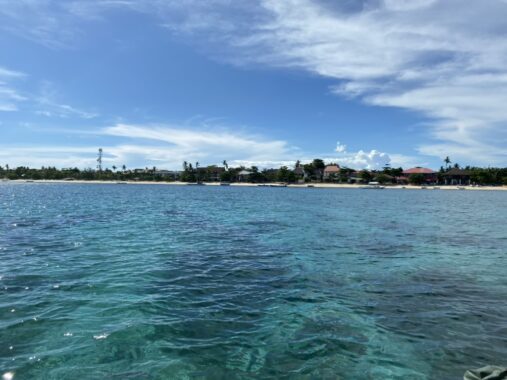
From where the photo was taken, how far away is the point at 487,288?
14.0 metres

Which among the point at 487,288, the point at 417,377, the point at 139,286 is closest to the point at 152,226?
the point at 139,286

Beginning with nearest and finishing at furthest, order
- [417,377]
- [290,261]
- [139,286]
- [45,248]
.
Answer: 1. [417,377]
2. [139,286]
3. [290,261]
4. [45,248]

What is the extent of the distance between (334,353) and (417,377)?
1.70 meters

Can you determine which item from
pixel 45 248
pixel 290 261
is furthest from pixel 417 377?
pixel 45 248

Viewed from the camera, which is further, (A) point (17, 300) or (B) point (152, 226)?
(B) point (152, 226)

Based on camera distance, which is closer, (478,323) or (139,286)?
(478,323)

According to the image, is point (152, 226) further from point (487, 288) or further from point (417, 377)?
point (417, 377)

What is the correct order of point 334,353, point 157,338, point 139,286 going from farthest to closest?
point 139,286, point 157,338, point 334,353

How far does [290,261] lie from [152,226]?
1696 cm

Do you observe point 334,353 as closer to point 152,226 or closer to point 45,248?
point 45,248

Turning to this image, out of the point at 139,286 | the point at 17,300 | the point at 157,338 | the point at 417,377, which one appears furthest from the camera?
the point at 139,286

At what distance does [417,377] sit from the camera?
7.41 metres

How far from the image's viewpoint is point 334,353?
828 centimetres

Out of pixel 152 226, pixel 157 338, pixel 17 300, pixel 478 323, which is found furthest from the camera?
pixel 152 226
